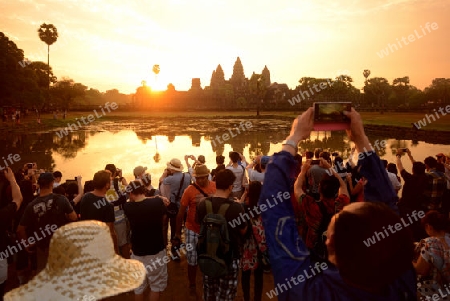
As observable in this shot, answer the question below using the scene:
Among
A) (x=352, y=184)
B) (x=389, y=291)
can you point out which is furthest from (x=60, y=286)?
(x=352, y=184)

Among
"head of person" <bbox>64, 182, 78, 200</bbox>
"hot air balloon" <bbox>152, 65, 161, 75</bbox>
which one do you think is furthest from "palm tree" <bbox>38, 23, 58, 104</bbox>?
"head of person" <bbox>64, 182, 78, 200</bbox>

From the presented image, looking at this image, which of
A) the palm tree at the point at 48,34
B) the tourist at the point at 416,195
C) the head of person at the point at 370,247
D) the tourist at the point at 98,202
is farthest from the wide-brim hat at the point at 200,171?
the palm tree at the point at 48,34

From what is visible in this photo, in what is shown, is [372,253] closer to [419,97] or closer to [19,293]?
[19,293]

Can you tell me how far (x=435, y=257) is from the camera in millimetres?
3188

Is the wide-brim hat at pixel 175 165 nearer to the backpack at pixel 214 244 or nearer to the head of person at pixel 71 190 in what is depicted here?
the head of person at pixel 71 190

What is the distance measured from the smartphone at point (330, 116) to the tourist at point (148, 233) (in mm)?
2996

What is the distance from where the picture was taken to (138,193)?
4188 mm

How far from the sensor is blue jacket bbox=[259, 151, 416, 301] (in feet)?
3.93

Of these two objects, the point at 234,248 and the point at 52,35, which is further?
the point at 52,35

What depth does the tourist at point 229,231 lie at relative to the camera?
377cm

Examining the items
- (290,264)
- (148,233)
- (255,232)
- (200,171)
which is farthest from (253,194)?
(290,264)

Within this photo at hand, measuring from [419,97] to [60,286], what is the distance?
379 feet

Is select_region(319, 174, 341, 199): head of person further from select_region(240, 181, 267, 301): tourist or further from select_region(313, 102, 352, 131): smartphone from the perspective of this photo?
select_region(313, 102, 352, 131): smartphone

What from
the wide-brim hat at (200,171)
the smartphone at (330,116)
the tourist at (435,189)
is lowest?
the tourist at (435,189)
